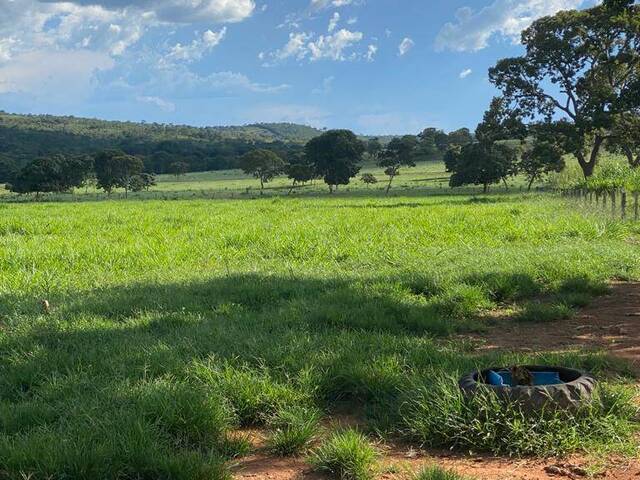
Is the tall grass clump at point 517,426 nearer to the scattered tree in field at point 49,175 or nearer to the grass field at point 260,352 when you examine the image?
the grass field at point 260,352

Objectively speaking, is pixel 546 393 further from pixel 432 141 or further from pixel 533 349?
pixel 432 141

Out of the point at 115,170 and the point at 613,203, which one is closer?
the point at 613,203

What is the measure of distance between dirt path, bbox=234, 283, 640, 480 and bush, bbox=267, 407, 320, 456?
11 cm

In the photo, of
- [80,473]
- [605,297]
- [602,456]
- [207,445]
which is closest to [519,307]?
[605,297]

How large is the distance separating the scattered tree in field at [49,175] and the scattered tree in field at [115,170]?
2.43 m

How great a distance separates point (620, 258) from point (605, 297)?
2.90m

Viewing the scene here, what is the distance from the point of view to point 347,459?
3418 mm

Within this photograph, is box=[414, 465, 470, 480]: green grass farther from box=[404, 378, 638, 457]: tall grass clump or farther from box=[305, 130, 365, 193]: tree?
box=[305, 130, 365, 193]: tree

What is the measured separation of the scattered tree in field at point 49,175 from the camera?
7850cm

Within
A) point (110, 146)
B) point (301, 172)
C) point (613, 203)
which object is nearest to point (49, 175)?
point (301, 172)

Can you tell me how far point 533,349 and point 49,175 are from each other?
84.1 metres

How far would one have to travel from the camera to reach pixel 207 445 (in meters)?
3.75

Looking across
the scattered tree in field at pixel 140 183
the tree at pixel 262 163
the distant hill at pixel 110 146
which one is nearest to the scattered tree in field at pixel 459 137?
the distant hill at pixel 110 146

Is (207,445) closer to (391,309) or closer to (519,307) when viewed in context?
(391,309)
